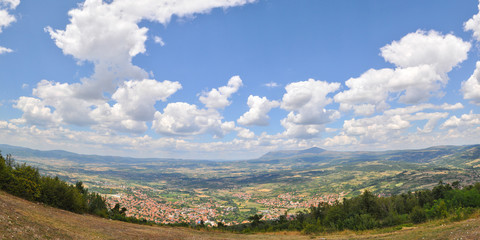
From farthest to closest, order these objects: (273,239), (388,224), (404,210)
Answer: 1. (404,210)
2. (388,224)
3. (273,239)

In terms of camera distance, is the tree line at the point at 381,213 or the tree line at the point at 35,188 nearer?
the tree line at the point at 35,188

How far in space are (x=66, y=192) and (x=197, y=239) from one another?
20.3 m

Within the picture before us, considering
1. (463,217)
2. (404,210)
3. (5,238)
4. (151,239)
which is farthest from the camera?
(404,210)

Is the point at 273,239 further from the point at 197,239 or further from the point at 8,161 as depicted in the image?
the point at 8,161

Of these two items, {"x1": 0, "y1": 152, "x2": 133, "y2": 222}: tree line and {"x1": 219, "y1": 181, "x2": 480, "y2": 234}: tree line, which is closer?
{"x1": 0, "y1": 152, "x2": 133, "y2": 222}: tree line

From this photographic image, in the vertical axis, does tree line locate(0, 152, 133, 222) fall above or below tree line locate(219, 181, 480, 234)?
above

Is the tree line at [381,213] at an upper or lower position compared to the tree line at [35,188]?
lower

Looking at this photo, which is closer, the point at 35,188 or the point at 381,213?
the point at 35,188

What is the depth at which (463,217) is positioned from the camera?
79.7ft

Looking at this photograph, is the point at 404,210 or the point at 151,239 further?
the point at 404,210

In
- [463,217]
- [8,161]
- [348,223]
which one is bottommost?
[348,223]

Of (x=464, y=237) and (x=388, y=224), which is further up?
(x=464, y=237)

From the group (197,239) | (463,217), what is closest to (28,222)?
(197,239)

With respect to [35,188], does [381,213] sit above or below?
below
